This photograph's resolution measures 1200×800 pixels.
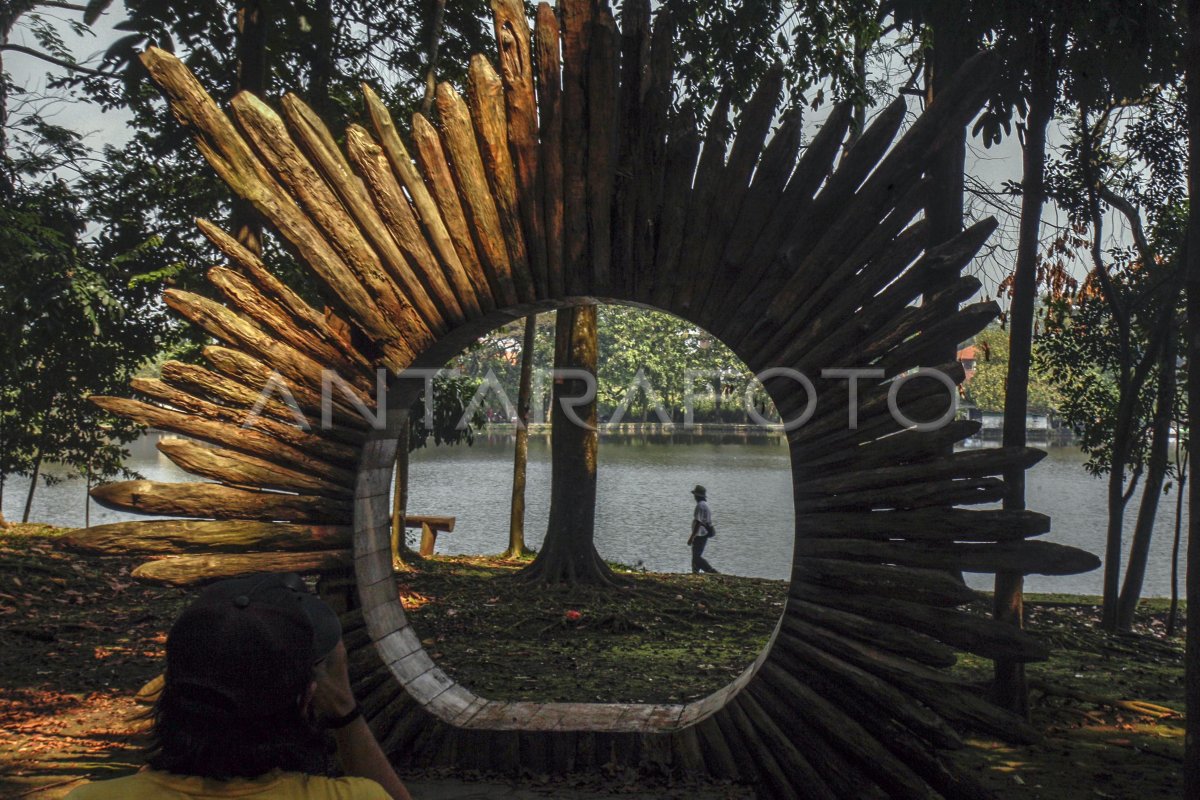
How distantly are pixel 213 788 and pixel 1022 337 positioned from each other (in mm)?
5588

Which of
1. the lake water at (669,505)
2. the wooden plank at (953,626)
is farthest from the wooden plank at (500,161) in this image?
the lake water at (669,505)

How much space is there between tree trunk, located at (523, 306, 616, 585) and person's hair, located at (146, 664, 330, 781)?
9808 millimetres

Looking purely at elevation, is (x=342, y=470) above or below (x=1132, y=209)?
below

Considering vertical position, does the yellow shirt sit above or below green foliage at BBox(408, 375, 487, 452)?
below

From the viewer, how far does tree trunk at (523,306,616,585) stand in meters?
11.5

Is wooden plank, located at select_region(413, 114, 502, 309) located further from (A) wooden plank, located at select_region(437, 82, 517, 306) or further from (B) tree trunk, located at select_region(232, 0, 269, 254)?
(B) tree trunk, located at select_region(232, 0, 269, 254)

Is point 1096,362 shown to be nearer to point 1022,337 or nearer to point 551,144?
point 1022,337

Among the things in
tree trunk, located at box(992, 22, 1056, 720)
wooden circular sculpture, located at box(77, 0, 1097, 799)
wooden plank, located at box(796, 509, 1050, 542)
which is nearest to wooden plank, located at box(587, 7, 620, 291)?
wooden circular sculpture, located at box(77, 0, 1097, 799)

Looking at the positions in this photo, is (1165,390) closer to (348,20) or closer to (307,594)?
(348,20)

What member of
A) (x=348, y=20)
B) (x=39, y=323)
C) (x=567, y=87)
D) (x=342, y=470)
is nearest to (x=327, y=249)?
(x=342, y=470)

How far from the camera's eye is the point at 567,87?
435 cm

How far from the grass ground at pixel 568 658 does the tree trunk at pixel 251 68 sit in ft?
11.2

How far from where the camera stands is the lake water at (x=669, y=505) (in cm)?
2045

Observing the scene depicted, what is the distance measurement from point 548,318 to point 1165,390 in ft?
119
